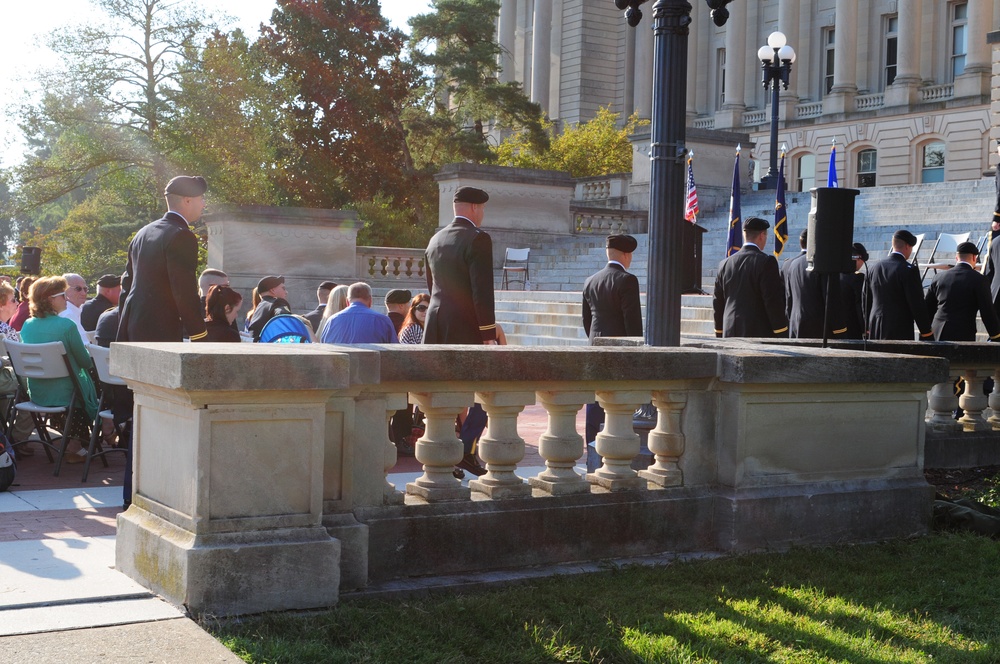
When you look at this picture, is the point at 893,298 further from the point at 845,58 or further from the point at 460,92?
the point at 845,58

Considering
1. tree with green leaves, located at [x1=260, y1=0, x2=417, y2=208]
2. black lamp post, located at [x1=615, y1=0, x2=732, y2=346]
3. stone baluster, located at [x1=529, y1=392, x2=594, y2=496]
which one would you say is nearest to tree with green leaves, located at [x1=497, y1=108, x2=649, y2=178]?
tree with green leaves, located at [x1=260, y1=0, x2=417, y2=208]

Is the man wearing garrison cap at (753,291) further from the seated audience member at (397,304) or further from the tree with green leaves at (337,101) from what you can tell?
the tree with green leaves at (337,101)

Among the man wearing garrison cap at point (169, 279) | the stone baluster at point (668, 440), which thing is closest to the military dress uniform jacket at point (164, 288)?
the man wearing garrison cap at point (169, 279)

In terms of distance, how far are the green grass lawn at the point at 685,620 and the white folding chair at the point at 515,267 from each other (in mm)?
20273

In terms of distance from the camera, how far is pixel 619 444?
631 centimetres

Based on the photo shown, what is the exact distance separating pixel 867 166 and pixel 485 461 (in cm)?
5177

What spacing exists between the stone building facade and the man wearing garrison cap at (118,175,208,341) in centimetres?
4390

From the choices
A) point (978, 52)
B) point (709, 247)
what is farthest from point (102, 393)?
point (978, 52)

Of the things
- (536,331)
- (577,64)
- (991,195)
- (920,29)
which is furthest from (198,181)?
(577,64)

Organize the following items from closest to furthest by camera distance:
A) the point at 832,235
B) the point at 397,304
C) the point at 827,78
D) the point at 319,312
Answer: the point at 832,235 → the point at 397,304 → the point at 319,312 → the point at 827,78

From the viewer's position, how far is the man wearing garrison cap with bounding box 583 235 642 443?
9773 mm

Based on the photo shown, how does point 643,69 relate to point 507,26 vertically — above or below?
below

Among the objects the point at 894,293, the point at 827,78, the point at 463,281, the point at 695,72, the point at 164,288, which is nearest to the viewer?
the point at 164,288

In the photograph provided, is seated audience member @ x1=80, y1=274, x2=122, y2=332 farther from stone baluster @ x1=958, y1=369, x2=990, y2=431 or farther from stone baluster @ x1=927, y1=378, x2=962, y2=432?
stone baluster @ x1=958, y1=369, x2=990, y2=431
